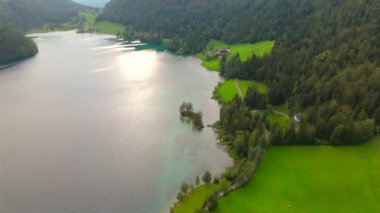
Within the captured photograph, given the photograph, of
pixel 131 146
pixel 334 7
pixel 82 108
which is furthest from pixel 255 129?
pixel 334 7

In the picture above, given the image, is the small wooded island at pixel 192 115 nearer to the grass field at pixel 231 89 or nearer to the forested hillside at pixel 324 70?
the forested hillside at pixel 324 70

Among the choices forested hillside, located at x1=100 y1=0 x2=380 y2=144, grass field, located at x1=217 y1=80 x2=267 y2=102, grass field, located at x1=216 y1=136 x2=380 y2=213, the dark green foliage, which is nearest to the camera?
grass field, located at x1=216 y1=136 x2=380 y2=213

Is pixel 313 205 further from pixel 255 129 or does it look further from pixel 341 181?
pixel 255 129

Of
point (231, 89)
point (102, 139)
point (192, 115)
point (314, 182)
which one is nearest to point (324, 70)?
point (231, 89)

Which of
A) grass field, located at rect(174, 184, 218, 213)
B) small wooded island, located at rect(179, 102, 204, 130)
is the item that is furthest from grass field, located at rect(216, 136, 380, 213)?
small wooded island, located at rect(179, 102, 204, 130)

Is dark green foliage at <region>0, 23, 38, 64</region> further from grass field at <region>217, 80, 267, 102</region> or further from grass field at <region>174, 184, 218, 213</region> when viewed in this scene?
grass field at <region>174, 184, 218, 213</region>

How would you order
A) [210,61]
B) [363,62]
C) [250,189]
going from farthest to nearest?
1. [210,61]
2. [363,62]
3. [250,189]
